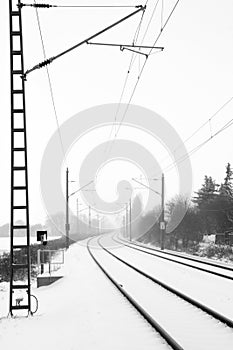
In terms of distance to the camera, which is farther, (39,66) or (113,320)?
(39,66)

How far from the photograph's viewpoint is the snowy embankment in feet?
28.4

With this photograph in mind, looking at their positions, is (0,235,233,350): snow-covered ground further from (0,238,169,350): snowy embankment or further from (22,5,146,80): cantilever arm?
(22,5,146,80): cantilever arm

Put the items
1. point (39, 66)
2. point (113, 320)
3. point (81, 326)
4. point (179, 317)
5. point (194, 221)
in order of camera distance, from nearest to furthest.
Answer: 1. point (81, 326)
2. point (113, 320)
3. point (179, 317)
4. point (39, 66)
5. point (194, 221)

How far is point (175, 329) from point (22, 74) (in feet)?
23.7

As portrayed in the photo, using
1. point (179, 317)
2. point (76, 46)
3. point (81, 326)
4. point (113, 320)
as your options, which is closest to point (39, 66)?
point (76, 46)

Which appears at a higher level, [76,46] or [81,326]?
[76,46]

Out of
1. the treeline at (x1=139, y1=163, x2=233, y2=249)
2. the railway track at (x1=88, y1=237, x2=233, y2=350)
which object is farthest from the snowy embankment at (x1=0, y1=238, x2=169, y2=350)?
the treeline at (x1=139, y1=163, x2=233, y2=249)

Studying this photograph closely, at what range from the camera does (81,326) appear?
1031 centimetres

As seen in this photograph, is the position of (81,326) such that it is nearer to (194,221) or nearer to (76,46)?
(76,46)

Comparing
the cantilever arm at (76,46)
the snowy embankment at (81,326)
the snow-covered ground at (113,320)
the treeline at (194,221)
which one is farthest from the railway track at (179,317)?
the treeline at (194,221)

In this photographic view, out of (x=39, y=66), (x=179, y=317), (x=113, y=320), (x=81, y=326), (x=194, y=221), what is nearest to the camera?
(x=81, y=326)

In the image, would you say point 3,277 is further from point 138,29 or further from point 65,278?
point 138,29

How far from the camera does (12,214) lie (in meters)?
11.8

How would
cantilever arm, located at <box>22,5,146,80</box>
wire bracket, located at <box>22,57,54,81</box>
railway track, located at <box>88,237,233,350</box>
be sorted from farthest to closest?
wire bracket, located at <box>22,57,54,81</box> → cantilever arm, located at <box>22,5,146,80</box> → railway track, located at <box>88,237,233,350</box>
